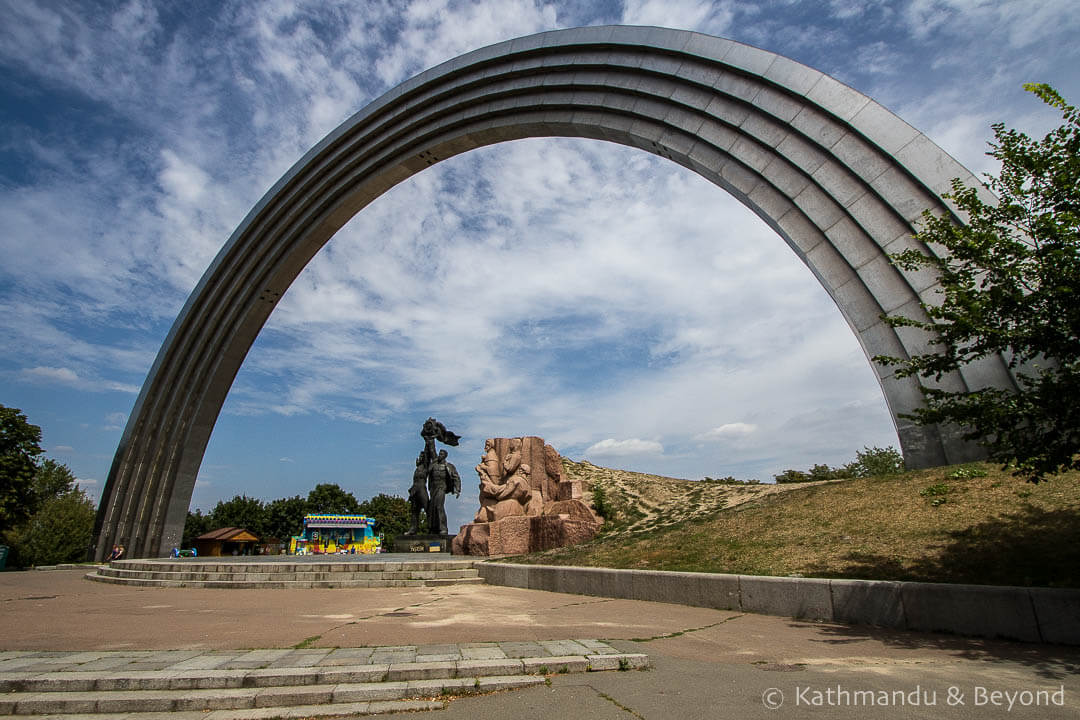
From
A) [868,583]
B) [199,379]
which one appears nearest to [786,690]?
[868,583]

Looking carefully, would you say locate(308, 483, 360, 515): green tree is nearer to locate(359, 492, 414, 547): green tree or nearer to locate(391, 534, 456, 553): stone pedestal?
locate(359, 492, 414, 547): green tree

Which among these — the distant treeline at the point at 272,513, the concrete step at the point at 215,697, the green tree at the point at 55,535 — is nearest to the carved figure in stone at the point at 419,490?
the concrete step at the point at 215,697

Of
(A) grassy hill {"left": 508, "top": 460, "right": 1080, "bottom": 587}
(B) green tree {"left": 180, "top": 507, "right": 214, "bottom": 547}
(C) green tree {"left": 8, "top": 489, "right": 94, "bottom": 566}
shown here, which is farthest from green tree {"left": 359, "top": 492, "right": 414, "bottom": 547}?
(A) grassy hill {"left": 508, "top": 460, "right": 1080, "bottom": 587}

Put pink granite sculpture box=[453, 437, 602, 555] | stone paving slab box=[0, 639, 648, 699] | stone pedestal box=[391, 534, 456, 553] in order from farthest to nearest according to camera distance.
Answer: stone pedestal box=[391, 534, 456, 553] < pink granite sculpture box=[453, 437, 602, 555] < stone paving slab box=[0, 639, 648, 699]

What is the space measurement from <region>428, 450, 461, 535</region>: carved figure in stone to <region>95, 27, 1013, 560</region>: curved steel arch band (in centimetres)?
1381

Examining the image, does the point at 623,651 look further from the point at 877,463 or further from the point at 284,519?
the point at 284,519

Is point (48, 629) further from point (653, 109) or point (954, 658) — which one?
point (653, 109)

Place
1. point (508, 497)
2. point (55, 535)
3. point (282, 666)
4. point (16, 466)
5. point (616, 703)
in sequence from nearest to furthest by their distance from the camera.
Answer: point (616, 703), point (282, 666), point (508, 497), point (16, 466), point (55, 535)

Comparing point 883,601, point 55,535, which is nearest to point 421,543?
point 883,601

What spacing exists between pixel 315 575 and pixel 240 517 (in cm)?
5505

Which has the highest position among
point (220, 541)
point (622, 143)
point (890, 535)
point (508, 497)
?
point (622, 143)

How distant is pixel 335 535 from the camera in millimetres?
41406

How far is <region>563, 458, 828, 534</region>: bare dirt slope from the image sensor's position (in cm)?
1429

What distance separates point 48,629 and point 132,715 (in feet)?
14.5
